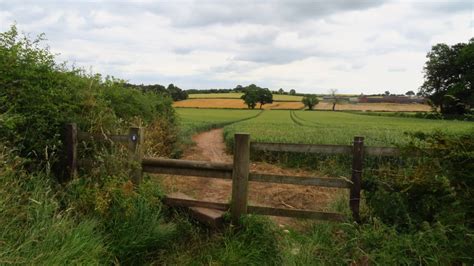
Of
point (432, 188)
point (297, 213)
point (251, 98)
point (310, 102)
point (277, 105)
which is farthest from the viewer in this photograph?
point (277, 105)

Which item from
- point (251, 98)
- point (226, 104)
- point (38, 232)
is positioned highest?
point (251, 98)

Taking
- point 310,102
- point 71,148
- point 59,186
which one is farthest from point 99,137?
point 310,102

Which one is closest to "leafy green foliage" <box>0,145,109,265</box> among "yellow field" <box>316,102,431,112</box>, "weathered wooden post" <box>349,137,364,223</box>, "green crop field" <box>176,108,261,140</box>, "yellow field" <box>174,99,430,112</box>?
"weathered wooden post" <box>349,137,364,223</box>

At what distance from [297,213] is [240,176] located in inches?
36.8

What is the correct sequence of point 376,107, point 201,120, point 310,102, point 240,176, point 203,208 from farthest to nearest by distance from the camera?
1. point 310,102
2. point 376,107
3. point 201,120
4. point 203,208
5. point 240,176

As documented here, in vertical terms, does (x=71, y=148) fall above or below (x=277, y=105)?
above

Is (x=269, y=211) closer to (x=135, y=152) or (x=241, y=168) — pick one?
(x=241, y=168)

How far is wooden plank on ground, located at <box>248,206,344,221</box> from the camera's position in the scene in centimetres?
498

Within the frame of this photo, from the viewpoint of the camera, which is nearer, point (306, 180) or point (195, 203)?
point (306, 180)

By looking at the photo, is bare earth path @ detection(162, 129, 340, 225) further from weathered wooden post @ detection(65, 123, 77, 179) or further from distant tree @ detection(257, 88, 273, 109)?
distant tree @ detection(257, 88, 273, 109)

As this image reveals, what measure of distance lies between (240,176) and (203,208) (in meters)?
0.76

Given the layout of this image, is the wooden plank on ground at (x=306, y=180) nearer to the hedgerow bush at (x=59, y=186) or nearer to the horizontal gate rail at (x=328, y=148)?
the horizontal gate rail at (x=328, y=148)

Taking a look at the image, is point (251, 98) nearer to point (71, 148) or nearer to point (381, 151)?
point (71, 148)

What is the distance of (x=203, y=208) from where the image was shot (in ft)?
18.4
